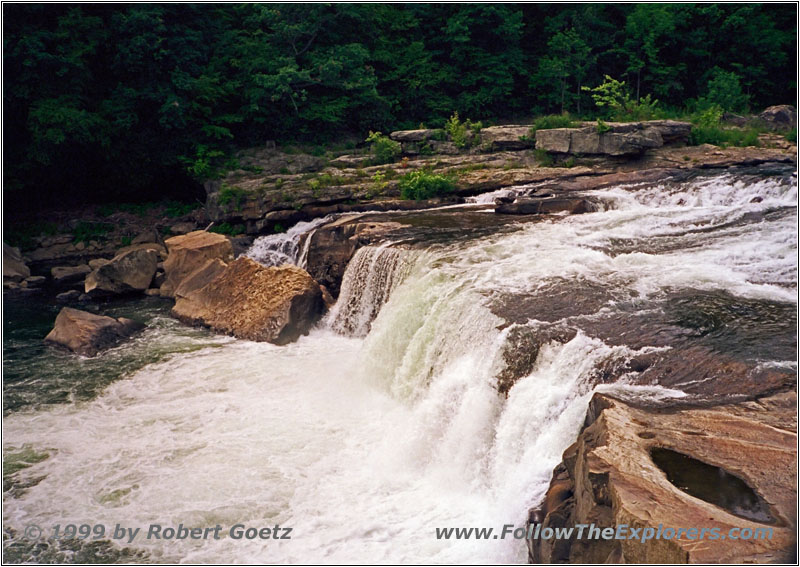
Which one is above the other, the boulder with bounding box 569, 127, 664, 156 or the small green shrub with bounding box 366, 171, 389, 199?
the boulder with bounding box 569, 127, 664, 156

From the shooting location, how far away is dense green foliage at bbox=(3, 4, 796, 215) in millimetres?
19516

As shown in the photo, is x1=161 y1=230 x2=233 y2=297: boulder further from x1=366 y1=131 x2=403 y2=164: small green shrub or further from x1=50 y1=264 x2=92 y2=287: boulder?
x1=366 y1=131 x2=403 y2=164: small green shrub

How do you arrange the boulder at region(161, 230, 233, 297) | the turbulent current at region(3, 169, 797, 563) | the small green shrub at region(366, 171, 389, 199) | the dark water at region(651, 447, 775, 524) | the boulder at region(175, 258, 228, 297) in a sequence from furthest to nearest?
the small green shrub at region(366, 171, 389, 199) < the boulder at region(161, 230, 233, 297) < the boulder at region(175, 258, 228, 297) < the turbulent current at region(3, 169, 797, 563) < the dark water at region(651, 447, 775, 524)

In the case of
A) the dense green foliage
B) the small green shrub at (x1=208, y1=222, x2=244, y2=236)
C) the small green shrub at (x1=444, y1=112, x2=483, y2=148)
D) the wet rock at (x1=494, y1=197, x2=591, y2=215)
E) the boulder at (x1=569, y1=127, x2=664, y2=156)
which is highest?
the dense green foliage

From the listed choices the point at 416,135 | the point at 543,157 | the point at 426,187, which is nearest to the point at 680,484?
the point at 426,187

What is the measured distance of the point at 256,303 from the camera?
43.6 feet

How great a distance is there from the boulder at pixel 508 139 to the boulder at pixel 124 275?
10567 mm

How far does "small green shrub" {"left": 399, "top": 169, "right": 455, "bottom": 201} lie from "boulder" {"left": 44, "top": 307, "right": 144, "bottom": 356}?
7.65 meters

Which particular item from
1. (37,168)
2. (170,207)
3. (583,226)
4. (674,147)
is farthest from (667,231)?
(37,168)

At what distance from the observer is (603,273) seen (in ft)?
33.5

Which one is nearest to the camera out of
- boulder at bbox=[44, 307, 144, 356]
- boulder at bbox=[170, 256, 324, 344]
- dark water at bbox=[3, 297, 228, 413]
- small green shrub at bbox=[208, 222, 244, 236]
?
dark water at bbox=[3, 297, 228, 413]

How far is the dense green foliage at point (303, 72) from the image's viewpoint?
768 inches

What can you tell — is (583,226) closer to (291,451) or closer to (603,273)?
(603,273)

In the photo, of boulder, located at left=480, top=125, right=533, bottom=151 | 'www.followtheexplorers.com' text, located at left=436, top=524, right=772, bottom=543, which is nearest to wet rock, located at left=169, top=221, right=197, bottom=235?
boulder, located at left=480, top=125, right=533, bottom=151
